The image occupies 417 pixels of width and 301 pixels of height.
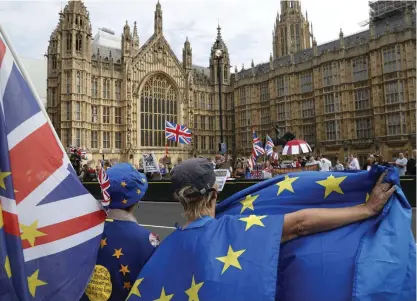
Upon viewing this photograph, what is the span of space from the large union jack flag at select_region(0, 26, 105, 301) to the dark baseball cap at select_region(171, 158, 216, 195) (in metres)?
0.61

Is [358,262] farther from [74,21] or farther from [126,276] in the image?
[74,21]

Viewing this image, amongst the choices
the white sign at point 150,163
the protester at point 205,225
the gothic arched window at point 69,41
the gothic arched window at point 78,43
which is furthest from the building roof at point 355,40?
the protester at point 205,225

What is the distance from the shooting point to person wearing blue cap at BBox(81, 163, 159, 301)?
2.19 metres

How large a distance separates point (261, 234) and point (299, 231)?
0.19 meters

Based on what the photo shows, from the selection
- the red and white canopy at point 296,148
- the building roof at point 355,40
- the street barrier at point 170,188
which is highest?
the building roof at point 355,40

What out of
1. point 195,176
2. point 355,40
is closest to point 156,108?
point 355,40

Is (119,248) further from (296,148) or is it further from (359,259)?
(296,148)

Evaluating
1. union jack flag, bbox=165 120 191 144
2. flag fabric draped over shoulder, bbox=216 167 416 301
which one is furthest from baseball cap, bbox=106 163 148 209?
union jack flag, bbox=165 120 191 144

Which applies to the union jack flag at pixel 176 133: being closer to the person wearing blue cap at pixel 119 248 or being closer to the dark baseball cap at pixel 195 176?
the person wearing blue cap at pixel 119 248

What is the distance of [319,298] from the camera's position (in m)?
1.59

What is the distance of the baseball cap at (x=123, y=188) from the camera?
2359mm

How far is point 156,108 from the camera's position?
42500mm

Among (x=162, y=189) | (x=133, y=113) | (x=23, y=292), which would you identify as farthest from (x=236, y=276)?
(x=133, y=113)

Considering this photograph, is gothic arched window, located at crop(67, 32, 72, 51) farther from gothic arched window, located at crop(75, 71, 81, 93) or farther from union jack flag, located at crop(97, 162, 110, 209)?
union jack flag, located at crop(97, 162, 110, 209)
